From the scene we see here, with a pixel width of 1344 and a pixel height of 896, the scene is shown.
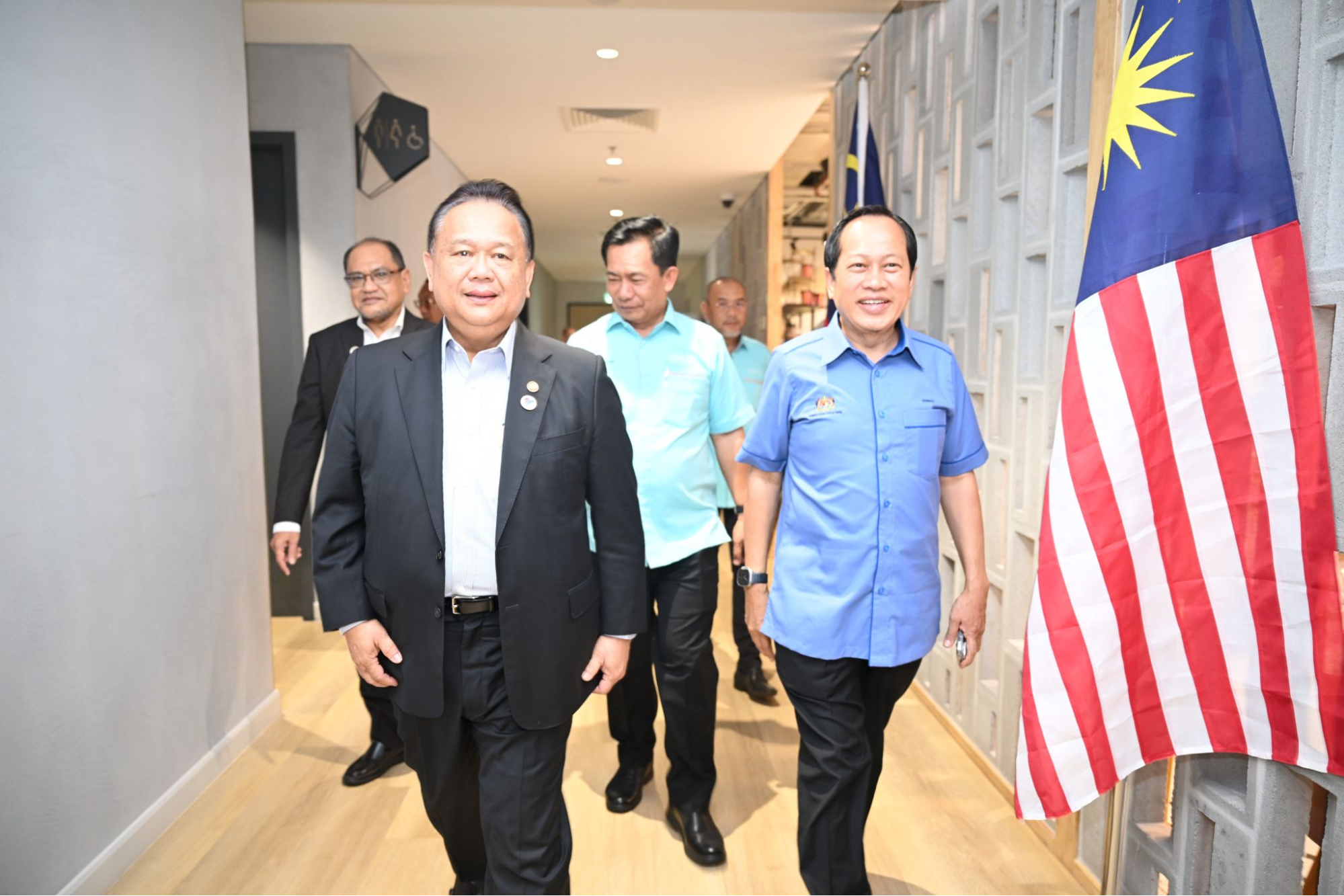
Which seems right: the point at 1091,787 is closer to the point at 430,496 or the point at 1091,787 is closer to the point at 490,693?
the point at 490,693

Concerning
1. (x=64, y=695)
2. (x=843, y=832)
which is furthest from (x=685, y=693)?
(x=64, y=695)

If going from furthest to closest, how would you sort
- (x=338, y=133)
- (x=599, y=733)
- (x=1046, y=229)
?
(x=338, y=133)
(x=599, y=733)
(x=1046, y=229)

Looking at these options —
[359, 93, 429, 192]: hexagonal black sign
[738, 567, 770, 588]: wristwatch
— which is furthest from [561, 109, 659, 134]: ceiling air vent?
[738, 567, 770, 588]: wristwatch

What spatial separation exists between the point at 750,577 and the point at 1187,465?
0.97m

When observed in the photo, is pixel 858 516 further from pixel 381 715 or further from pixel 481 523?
pixel 381 715

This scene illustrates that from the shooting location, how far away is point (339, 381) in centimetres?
305

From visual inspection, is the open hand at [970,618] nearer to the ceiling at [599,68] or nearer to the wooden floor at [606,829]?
the wooden floor at [606,829]

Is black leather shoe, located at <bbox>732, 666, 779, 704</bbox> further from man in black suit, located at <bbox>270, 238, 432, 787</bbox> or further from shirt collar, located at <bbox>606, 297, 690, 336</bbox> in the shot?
shirt collar, located at <bbox>606, 297, 690, 336</bbox>

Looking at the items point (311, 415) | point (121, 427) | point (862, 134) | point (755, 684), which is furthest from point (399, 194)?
point (755, 684)

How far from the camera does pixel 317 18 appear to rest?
14.8 feet

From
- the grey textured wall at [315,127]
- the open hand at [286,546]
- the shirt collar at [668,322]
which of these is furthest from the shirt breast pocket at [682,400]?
the grey textured wall at [315,127]

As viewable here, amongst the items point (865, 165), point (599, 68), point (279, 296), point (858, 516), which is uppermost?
point (599, 68)

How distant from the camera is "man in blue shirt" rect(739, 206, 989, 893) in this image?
2.02m

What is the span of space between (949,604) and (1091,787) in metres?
1.71
